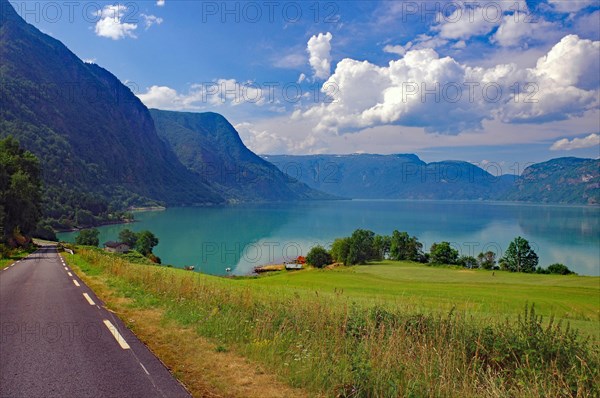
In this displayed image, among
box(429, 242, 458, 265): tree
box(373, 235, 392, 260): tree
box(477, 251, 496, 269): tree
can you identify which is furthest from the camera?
box(373, 235, 392, 260): tree

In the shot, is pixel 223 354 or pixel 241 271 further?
pixel 241 271

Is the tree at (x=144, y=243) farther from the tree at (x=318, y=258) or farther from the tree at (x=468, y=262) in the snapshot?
the tree at (x=468, y=262)

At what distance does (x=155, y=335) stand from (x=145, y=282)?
8434 mm

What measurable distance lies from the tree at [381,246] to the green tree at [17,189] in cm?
7361

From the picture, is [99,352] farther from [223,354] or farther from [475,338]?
[475,338]

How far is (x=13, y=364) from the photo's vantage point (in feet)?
26.4

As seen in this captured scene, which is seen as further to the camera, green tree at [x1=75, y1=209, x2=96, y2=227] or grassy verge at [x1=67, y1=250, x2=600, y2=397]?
green tree at [x1=75, y1=209, x2=96, y2=227]

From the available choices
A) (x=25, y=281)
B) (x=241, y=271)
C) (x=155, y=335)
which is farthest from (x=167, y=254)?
(x=155, y=335)

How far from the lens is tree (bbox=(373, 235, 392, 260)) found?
4215 inches

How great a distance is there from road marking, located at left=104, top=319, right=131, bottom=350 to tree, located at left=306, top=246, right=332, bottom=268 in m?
82.2

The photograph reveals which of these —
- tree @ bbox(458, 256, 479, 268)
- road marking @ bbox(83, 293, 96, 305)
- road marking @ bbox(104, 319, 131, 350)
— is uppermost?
road marking @ bbox(104, 319, 131, 350)

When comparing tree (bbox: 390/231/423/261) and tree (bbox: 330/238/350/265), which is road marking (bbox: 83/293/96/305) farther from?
tree (bbox: 390/231/423/261)

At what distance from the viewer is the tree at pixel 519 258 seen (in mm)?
93019

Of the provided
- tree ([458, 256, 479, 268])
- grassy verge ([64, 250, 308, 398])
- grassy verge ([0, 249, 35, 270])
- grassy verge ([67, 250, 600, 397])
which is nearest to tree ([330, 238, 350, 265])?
tree ([458, 256, 479, 268])
